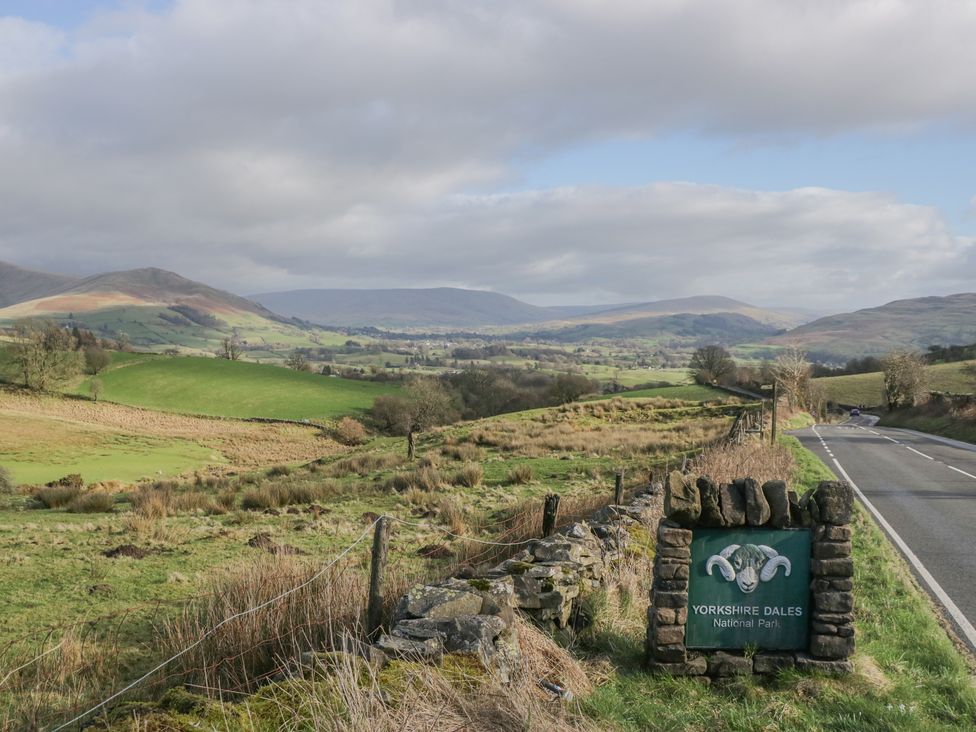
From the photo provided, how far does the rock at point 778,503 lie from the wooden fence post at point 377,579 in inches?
153

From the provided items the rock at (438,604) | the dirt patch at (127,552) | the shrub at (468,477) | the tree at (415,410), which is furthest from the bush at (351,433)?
the rock at (438,604)

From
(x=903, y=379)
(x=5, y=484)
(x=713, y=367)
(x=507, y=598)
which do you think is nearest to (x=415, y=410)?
(x=713, y=367)

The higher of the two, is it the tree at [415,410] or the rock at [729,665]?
the rock at [729,665]

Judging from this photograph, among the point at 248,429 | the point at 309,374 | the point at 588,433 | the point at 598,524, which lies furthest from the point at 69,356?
the point at 598,524

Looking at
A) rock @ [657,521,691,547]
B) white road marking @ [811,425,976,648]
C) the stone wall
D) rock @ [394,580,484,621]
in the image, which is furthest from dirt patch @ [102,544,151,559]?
white road marking @ [811,425,976,648]

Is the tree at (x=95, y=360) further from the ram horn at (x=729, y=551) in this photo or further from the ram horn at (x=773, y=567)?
the ram horn at (x=773, y=567)

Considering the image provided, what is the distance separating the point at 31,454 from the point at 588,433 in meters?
35.9

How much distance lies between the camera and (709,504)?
21.7 feet

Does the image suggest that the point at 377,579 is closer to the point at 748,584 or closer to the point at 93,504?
the point at 748,584

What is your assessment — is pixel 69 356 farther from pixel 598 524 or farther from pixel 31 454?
pixel 598 524

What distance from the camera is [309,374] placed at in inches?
3974

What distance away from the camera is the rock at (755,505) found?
21.8ft

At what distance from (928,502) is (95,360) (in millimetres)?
92200

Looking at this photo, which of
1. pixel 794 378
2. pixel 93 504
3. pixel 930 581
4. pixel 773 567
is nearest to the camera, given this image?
pixel 773 567
